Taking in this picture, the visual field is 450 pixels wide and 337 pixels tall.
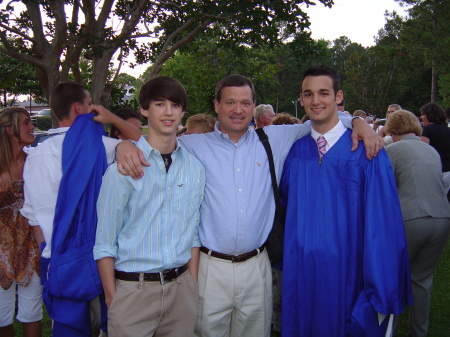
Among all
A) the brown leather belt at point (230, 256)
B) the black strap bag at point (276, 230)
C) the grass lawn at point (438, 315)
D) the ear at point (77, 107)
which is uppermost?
the ear at point (77, 107)

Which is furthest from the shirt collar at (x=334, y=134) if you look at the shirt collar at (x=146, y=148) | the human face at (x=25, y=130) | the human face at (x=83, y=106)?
the human face at (x=25, y=130)

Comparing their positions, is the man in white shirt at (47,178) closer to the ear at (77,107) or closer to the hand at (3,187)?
the ear at (77,107)

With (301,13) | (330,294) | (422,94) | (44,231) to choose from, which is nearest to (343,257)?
(330,294)

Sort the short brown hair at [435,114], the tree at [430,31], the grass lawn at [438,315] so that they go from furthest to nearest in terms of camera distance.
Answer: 1. the tree at [430,31]
2. the short brown hair at [435,114]
3. the grass lawn at [438,315]

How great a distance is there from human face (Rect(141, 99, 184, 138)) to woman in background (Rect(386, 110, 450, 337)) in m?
2.43

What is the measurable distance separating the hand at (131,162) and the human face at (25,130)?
1399mm

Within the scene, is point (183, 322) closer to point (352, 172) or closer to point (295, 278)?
point (295, 278)

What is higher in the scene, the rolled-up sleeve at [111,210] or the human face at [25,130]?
the human face at [25,130]

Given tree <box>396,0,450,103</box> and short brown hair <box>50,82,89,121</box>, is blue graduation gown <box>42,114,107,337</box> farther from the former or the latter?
tree <box>396,0,450,103</box>

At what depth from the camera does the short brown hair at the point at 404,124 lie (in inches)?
157

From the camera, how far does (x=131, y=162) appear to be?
2.19 meters

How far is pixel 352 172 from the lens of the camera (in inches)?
107

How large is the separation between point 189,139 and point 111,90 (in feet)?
10.0

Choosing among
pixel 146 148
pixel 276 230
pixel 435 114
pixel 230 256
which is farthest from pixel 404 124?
pixel 146 148
